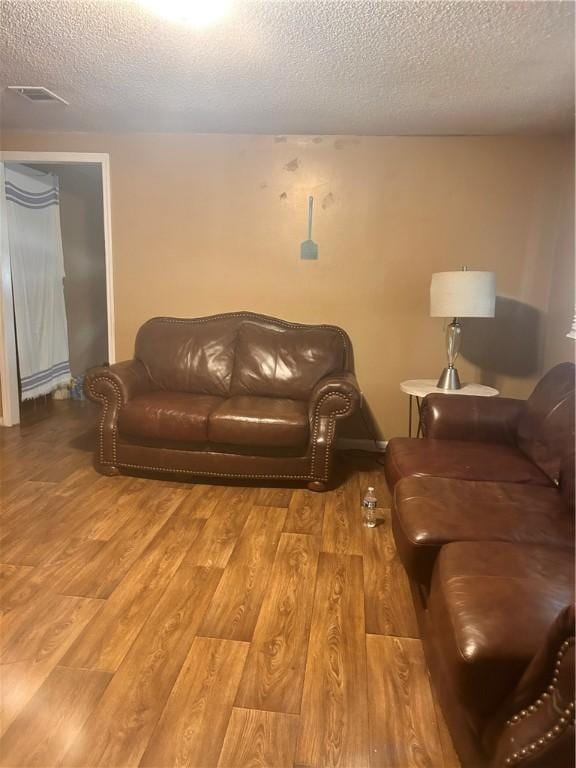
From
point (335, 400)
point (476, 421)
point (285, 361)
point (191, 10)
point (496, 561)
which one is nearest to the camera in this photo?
point (496, 561)

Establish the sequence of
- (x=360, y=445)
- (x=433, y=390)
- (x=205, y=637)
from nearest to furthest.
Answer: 1. (x=205, y=637)
2. (x=433, y=390)
3. (x=360, y=445)

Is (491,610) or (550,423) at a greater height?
(550,423)

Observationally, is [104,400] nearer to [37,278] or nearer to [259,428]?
[259,428]

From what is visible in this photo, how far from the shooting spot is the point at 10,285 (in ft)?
12.6

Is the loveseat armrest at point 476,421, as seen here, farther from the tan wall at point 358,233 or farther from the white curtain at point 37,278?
the white curtain at point 37,278

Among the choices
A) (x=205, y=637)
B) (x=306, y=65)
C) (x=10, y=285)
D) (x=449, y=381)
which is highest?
(x=306, y=65)

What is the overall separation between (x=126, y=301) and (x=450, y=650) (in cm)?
331

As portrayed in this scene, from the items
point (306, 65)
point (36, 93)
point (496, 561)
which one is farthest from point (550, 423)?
point (36, 93)

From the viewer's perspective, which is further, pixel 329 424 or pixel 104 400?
pixel 104 400

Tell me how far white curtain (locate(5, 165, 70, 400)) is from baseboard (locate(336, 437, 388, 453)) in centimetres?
276

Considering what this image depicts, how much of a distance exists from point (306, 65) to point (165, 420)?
200 cm

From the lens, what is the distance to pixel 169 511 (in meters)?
2.65

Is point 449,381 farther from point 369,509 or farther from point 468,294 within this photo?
point 369,509

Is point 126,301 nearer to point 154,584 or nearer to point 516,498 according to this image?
point 154,584
